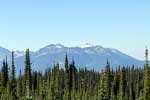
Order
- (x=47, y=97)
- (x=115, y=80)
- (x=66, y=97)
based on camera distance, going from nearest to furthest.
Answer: (x=47, y=97), (x=66, y=97), (x=115, y=80)

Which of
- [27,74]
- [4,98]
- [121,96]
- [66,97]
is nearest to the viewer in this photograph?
[4,98]

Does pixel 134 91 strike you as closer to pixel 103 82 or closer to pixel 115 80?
pixel 115 80

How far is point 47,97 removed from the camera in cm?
11288

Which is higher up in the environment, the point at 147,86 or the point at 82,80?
the point at 147,86

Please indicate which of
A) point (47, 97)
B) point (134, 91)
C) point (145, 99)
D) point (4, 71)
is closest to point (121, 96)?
point (47, 97)

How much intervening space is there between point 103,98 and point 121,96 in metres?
84.4

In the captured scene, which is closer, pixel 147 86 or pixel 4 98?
pixel 147 86

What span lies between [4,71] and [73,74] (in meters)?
48.5

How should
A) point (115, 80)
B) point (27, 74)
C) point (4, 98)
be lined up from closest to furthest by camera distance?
point (4, 98) → point (27, 74) → point (115, 80)

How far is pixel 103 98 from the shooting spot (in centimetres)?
4584

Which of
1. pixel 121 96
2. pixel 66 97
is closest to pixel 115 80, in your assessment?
pixel 121 96

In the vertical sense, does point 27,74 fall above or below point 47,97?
above

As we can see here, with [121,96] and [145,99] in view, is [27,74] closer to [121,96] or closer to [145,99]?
[121,96]

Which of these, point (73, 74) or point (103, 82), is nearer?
point (103, 82)
